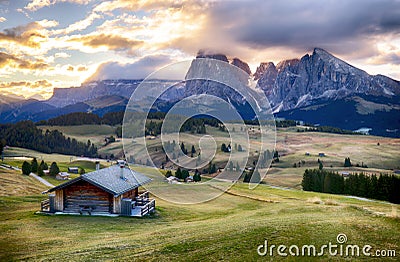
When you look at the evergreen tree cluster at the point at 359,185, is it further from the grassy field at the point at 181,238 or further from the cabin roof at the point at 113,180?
the cabin roof at the point at 113,180

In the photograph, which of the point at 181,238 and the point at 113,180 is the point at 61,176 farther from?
the point at 181,238

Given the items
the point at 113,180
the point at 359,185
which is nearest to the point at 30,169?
the point at 113,180

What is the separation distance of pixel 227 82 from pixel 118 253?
15416 millimetres

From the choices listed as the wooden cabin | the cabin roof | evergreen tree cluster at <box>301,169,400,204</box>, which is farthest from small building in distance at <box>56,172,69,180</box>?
evergreen tree cluster at <box>301,169,400,204</box>

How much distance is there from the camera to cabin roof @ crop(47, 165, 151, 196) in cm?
3602

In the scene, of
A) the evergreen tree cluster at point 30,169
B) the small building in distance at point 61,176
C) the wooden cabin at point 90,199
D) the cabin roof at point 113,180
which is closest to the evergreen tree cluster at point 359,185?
the cabin roof at point 113,180

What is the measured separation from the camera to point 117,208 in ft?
119

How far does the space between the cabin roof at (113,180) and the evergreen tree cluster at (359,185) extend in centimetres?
6155

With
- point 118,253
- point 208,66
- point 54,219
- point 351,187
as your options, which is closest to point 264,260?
Result: point 118,253

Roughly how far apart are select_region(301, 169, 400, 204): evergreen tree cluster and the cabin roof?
61.5 meters

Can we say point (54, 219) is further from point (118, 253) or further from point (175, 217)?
point (118, 253)

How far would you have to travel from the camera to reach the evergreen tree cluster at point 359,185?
265 ft

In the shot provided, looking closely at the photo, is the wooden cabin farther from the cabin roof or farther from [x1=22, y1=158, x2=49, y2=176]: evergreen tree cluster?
[x1=22, y1=158, x2=49, y2=176]: evergreen tree cluster

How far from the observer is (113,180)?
128ft
